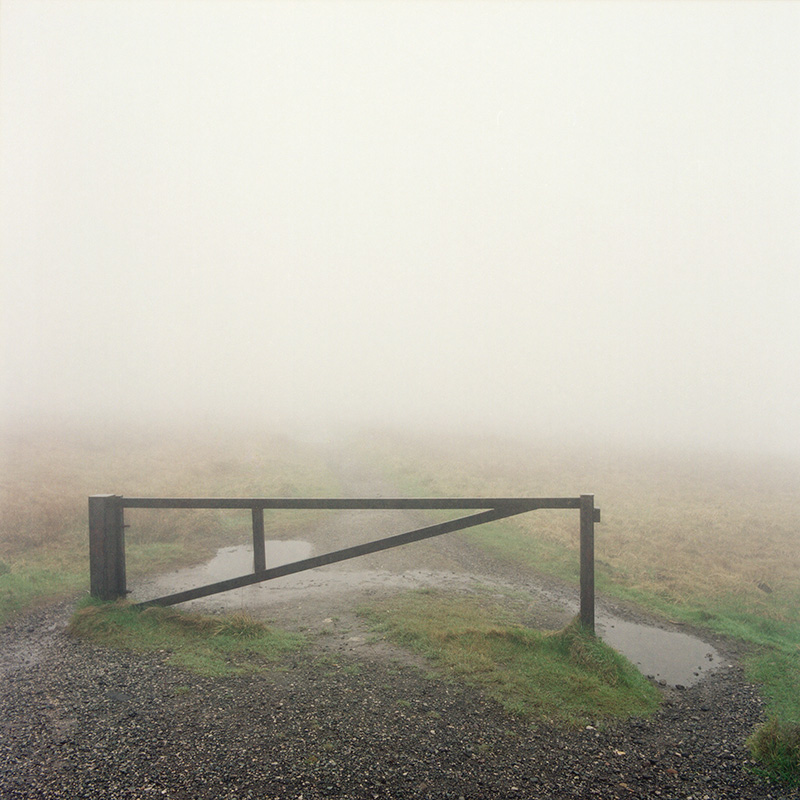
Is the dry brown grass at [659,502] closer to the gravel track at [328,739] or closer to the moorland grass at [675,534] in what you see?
the moorland grass at [675,534]

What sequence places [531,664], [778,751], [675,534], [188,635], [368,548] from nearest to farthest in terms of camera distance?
[778,751] < [531,664] < [368,548] < [188,635] < [675,534]

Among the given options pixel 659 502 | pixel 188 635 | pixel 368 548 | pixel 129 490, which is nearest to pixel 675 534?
pixel 659 502

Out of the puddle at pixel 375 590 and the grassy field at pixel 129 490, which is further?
the grassy field at pixel 129 490

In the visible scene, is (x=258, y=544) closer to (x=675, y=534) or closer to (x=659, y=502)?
(x=675, y=534)

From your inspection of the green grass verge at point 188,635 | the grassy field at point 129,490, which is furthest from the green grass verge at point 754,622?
the grassy field at point 129,490

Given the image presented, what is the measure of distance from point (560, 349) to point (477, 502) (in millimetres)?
173146

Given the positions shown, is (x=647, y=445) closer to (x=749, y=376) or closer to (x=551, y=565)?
(x=551, y=565)

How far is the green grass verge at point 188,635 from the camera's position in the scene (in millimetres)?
7277

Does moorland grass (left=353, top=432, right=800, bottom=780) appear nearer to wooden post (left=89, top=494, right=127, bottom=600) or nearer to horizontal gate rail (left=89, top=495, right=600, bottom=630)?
horizontal gate rail (left=89, top=495, right=600, bottom=630)

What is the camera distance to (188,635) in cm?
799

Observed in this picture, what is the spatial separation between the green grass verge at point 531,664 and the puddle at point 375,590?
114 centimetres

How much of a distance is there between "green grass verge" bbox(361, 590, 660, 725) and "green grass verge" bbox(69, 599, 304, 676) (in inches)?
74.1

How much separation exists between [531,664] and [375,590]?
4337 mm

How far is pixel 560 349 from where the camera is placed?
17275 centimetres
